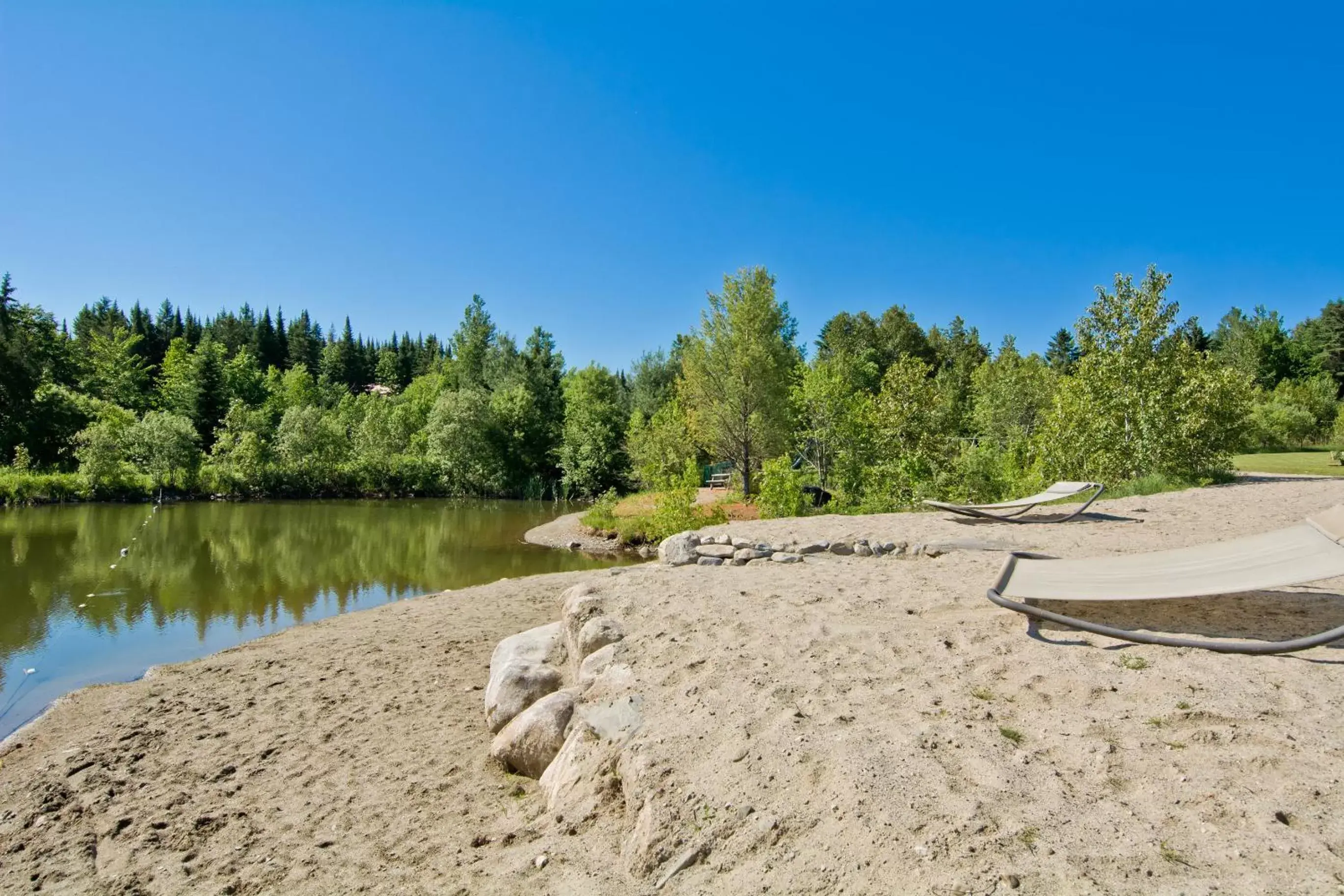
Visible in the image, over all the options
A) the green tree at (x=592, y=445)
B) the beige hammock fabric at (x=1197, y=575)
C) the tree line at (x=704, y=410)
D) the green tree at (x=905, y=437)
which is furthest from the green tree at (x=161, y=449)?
the beige hammock fabric at (x=1197, y=575)

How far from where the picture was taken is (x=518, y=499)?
36.5 meters

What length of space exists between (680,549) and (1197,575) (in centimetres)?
585

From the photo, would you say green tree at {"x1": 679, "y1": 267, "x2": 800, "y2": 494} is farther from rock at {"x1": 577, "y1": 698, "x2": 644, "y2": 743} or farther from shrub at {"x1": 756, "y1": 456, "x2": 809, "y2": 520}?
rock at {"x1": 577, "y1": 698, "x2": 644, "y2": 743}

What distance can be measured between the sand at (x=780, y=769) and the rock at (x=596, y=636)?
23 centimetres

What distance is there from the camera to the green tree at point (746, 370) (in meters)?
Answer: 23.9

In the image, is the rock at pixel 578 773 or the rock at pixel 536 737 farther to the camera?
the rock at pixel 536 737

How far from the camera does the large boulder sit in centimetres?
504

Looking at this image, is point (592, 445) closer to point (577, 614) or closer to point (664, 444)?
point (664, 444)

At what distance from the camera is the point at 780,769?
3258 mm

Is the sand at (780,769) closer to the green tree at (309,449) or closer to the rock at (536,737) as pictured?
the rock at (536,737)

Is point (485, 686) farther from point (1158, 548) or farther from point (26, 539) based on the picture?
point (26, 539)

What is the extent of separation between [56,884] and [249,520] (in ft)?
77.4

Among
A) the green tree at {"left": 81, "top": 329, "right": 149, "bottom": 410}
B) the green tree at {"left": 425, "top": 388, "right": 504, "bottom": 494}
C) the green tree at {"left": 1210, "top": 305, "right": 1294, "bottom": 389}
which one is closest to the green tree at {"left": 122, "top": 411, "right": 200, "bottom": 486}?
the green tree at {"left": 425, "top": 388, "right": 504, "bottom": 494}

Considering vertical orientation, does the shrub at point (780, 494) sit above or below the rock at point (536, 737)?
above
